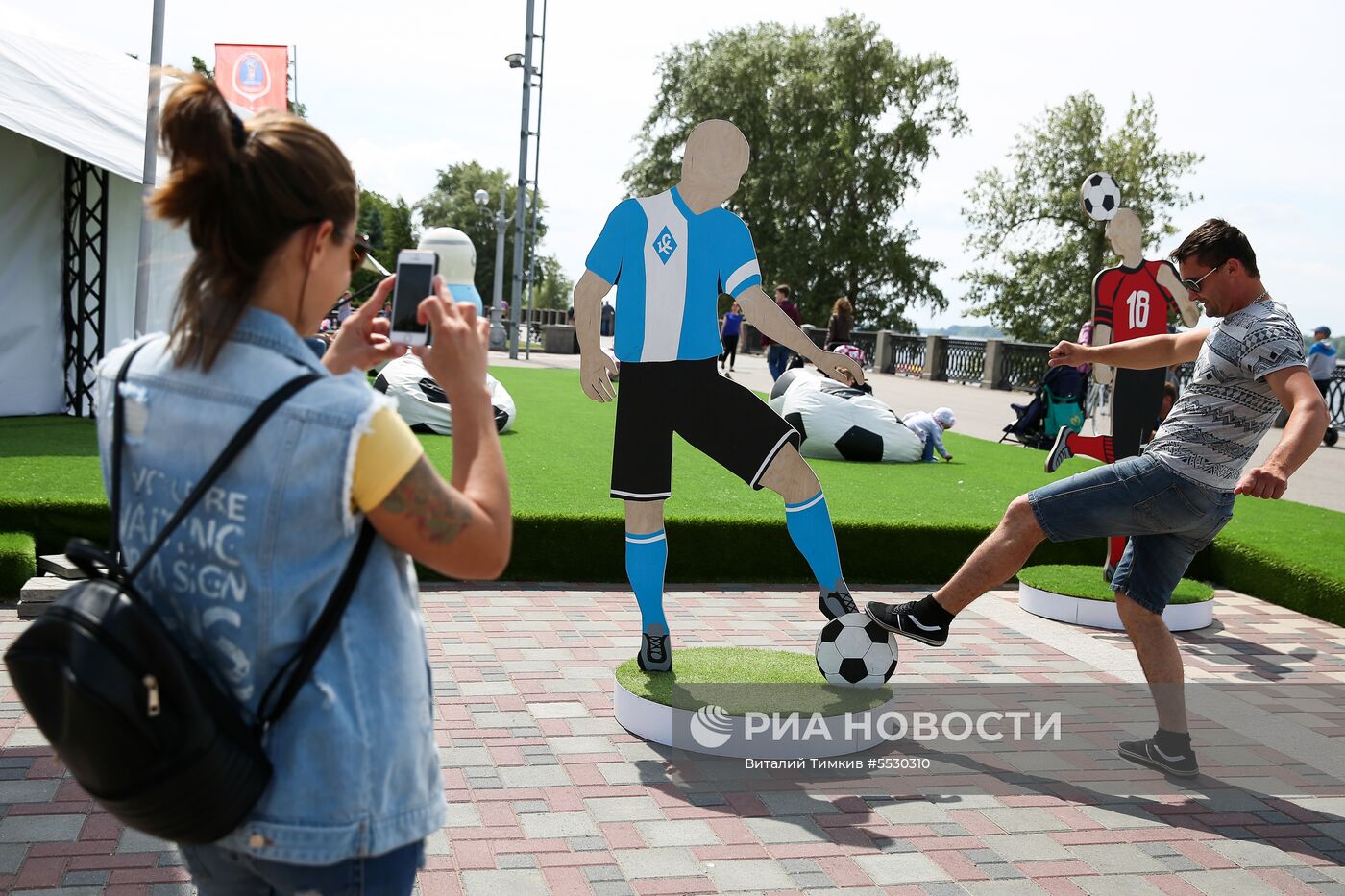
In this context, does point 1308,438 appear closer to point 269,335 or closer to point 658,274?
point 658,274

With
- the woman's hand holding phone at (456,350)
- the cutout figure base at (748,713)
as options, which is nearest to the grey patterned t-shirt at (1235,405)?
the cutout figure base at (748,713)

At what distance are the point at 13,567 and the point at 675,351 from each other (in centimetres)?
394

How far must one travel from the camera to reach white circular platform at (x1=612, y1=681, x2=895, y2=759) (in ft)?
15.2

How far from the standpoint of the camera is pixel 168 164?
1678 millimetres

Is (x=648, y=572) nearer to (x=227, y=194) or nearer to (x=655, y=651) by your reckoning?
(x=655, y=651)

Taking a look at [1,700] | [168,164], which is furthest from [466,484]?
[1,700]

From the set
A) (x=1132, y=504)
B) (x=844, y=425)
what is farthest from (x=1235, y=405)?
(x=844, y=425)

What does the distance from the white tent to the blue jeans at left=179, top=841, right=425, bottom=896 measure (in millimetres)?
10588

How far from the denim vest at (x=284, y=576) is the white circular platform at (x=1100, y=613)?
619cm

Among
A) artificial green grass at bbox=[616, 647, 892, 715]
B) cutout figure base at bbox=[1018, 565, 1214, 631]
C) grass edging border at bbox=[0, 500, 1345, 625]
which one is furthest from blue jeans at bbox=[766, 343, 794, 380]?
artificial green grass at bbox=[616, 647, 892, 715]

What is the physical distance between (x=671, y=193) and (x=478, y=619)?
8.79ft

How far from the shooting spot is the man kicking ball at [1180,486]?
4387 millimetres

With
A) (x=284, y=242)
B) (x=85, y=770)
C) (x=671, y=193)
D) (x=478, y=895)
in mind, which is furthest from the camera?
(x=671, y=193)

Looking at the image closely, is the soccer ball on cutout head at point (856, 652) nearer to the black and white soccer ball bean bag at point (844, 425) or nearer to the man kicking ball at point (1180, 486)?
the man kicking ball at point (1180, 486)
